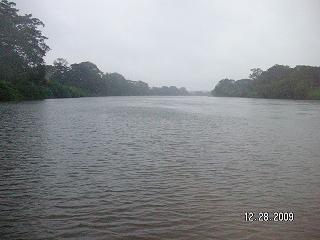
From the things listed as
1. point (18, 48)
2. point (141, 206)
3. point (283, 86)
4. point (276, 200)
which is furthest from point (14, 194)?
point (283, 86)

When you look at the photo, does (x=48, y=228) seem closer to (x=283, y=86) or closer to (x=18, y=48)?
(x=18, y=48)

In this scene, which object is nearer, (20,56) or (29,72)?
(20,56)

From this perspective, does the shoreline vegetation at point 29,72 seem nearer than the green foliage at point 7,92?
No

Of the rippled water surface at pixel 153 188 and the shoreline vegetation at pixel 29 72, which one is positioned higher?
the shoreline vegetation at pixel 29 72

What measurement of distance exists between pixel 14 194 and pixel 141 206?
4533mm

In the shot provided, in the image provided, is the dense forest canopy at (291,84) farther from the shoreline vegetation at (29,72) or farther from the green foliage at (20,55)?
the green foliage at (20,55)

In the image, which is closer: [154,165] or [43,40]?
[154,165]

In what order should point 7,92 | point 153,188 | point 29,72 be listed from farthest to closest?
point 29,72 → point 7,92 → point 153,188

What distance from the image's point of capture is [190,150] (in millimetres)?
21438

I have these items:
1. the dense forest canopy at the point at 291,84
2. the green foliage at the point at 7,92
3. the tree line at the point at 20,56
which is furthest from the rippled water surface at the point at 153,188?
the dense forest canopy at the point at 291,84

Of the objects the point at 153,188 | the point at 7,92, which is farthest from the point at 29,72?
the point at 153,188

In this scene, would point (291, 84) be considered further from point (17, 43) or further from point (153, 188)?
point (153, 188)

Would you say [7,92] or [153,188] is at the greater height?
[7,92]

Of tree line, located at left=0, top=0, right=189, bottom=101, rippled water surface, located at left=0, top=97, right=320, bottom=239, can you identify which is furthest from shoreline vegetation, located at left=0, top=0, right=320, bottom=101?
rippled water surface, located at left=0, top=97, right=320, bottom=239
